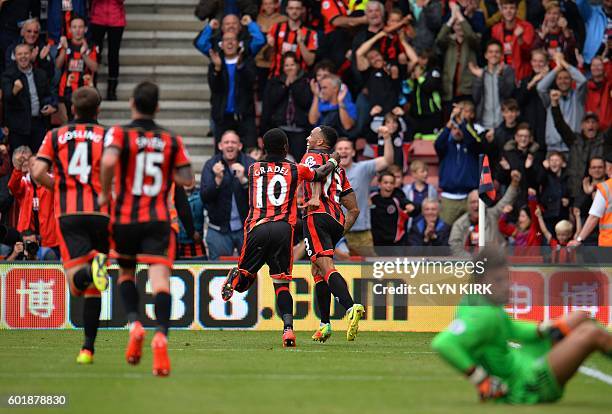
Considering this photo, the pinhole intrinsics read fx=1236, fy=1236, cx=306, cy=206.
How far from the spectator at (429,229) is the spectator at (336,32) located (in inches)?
130

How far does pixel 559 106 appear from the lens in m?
19.4

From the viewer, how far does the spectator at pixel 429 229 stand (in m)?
18.2

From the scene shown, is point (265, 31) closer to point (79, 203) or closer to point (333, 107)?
point (333, 107)

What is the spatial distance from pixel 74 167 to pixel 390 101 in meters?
9.50

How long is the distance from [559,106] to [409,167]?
102 inches

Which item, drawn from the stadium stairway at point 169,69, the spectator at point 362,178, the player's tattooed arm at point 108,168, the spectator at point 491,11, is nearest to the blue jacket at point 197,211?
the spectator at point 362,178

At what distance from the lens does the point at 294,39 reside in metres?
20.1

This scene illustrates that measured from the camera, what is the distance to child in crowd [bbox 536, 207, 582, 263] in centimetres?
1669

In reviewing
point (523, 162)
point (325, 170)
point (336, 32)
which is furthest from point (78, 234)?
point (336, 32)

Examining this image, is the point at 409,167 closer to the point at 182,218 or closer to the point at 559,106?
the point at 559,106

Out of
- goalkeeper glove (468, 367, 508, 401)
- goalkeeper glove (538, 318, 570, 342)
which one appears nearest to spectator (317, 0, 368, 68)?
goalkeeper glove (538, 318, 570, 342)

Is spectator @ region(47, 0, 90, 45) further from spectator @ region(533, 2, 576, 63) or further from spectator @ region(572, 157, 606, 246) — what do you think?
spectator @ region(572, 157, 606, 246)

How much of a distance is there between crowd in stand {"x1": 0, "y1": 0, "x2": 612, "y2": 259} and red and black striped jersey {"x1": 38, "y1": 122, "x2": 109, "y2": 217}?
692 cm

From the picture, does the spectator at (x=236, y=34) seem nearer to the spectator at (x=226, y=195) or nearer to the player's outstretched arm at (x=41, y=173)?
the spectator at (x=226, y=195)
